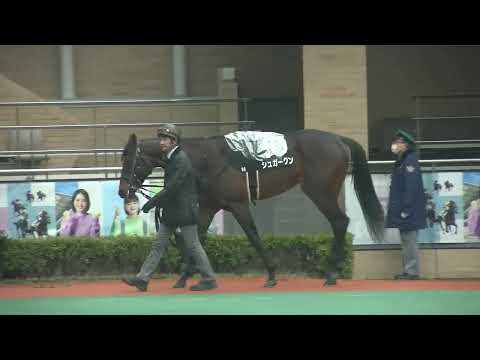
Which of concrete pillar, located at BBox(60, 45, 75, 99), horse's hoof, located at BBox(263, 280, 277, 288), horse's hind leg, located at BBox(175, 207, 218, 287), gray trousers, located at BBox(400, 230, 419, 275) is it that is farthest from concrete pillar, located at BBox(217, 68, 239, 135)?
horse's hoof, located at BBox(263, 280, 277, 288)

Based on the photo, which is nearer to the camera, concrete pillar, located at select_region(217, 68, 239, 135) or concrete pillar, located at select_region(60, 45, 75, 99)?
concrete pillar, located at select_region(217, 68, 239, 135)

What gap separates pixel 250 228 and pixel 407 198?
2468mm

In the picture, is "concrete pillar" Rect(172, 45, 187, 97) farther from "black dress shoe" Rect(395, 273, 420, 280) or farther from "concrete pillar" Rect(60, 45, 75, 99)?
"black dress shoe" Rect(395, 273, 420, 280)

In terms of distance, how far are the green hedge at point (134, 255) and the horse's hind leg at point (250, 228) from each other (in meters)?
1.18

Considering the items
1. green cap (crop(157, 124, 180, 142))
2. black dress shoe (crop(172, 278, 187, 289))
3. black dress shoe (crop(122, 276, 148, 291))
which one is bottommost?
black dress shoe (crop(172, 278, 187, 289))

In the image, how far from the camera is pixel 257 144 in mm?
12398

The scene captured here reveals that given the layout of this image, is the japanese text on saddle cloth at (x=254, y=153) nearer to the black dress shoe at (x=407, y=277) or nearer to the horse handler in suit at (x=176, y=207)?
the horse handler in suit at (x=176, y=207)

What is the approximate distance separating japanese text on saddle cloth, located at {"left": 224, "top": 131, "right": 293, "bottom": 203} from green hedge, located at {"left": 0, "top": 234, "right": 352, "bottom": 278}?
1145 mm

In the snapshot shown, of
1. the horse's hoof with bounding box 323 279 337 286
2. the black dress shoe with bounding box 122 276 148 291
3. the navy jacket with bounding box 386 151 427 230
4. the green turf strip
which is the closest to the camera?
the green turf strip

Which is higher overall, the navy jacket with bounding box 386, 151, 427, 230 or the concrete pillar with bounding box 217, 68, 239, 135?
the concrete pillar with bounding box 217, 68, 239, 135

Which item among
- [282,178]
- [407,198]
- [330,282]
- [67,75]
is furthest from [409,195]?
[67,75]

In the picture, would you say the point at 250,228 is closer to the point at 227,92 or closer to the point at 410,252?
the point at 410,252

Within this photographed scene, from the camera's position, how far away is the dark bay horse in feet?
39.4

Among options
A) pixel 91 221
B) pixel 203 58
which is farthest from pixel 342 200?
pixel 203 58
